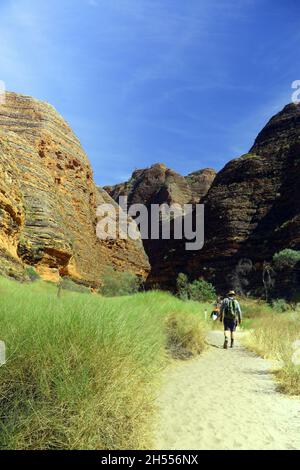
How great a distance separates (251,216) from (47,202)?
33249mm

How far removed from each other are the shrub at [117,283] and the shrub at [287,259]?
14926 mm

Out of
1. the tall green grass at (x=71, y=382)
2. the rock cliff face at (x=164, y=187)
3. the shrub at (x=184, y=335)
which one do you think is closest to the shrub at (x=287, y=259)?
the shrub at (x=184, y=335)

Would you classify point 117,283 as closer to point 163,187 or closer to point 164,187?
point 164,187

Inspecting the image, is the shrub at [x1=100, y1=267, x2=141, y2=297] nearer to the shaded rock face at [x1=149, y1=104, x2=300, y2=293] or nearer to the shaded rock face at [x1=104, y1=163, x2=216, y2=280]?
the shaded rock face at [x1=149, y1=104, x2=300, y2=293]

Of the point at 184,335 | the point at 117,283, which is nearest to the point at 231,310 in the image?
the point at 184,335

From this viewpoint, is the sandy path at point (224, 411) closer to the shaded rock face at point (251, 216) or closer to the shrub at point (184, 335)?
the shrub at point (184, 335)

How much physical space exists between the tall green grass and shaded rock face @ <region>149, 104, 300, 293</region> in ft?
138

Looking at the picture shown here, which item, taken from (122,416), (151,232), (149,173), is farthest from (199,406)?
(149,173)

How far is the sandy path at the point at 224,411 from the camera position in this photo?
440 cm

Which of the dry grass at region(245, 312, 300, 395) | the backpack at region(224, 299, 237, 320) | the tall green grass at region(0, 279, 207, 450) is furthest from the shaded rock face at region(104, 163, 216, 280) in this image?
the tall green grass at region(0, 279, 207, 450)

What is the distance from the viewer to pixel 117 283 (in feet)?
→ 143

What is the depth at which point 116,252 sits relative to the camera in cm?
5166

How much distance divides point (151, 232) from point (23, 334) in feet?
305

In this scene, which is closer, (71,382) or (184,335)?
(71,382)
